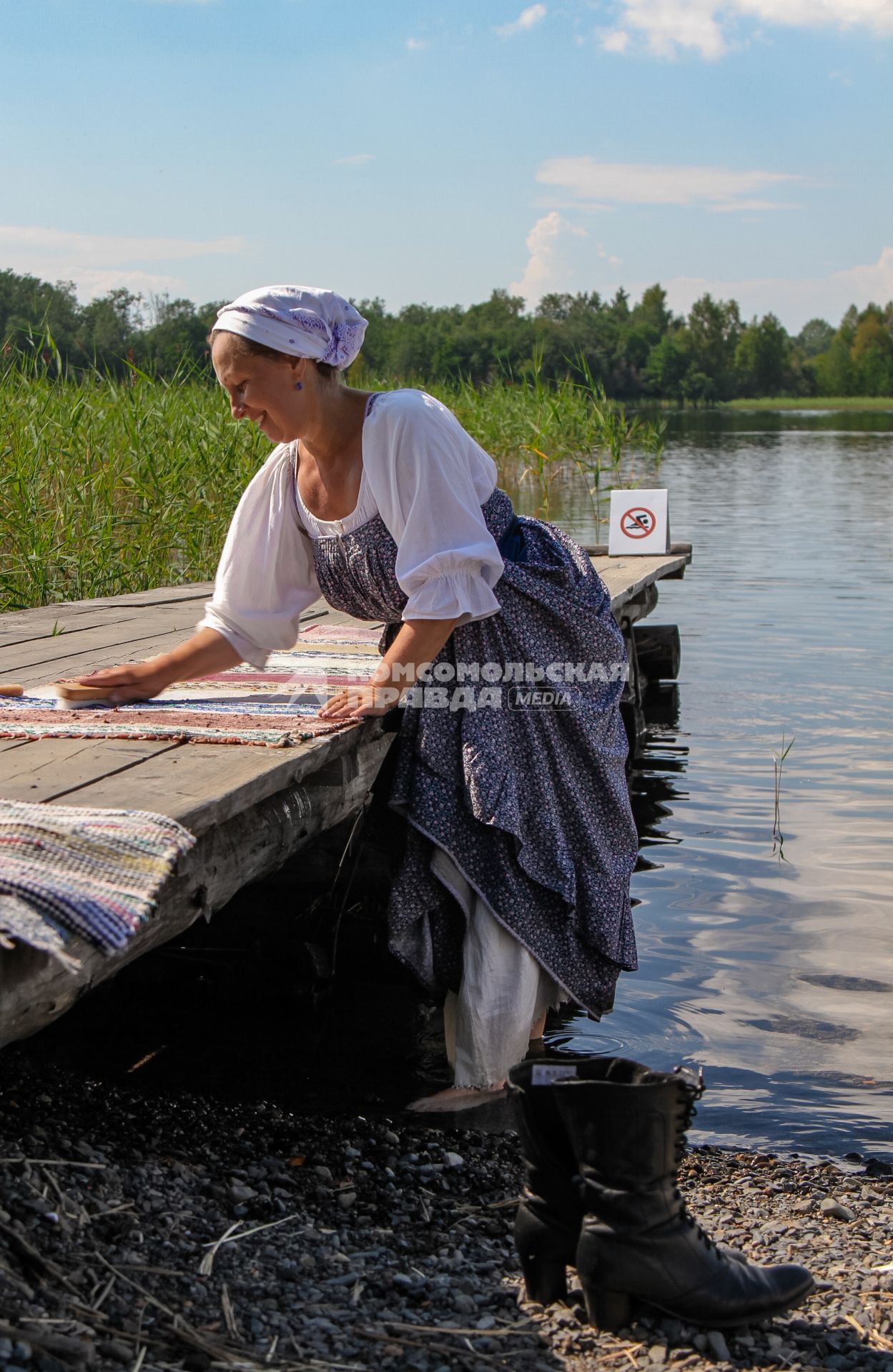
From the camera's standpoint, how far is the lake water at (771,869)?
11.4 ft

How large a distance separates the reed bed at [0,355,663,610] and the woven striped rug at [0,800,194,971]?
13.2 ft

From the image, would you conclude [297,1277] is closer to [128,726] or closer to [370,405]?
[128,726]

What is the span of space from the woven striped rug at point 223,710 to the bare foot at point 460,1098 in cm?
86

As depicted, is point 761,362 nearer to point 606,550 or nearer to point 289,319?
point 606,550

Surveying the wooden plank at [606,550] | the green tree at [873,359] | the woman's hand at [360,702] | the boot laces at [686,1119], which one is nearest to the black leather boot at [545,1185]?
the boot laces at [686,1119]

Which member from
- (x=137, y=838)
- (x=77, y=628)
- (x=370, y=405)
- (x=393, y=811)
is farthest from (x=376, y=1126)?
(x=77, y=628)

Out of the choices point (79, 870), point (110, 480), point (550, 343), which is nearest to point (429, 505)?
point (79, 870)

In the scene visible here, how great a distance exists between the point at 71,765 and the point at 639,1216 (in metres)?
1.30

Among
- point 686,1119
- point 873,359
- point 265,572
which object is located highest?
point 873,359

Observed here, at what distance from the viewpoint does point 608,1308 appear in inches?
81.7

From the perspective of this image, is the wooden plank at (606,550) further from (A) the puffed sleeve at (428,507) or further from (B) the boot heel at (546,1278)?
(B) the boot heel at (546,1278)

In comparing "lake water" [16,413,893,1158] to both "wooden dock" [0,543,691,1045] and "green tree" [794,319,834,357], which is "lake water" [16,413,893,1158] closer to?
"wooden dock" [0,543,691,1045]

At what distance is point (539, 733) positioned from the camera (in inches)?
116

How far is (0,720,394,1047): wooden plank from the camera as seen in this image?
183 centimetres
